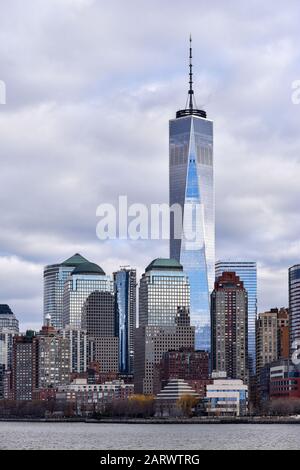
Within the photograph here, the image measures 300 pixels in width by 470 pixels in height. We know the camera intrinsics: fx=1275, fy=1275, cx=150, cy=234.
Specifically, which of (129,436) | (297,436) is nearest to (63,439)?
(129,436)

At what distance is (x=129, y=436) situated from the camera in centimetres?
13600
